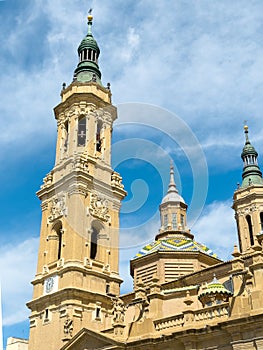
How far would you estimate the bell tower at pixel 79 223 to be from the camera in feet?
113

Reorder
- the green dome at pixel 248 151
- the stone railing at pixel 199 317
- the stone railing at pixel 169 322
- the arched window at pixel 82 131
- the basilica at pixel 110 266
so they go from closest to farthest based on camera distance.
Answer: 1. the stone railing at pixel 199 317
2. the basilica at pixel 110 266
3. the stone railing at pixel 169 322
4. the arched window at pixel 82 131
5. the green dome at pixel 248 151

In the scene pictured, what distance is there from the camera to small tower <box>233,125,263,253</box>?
46.3m

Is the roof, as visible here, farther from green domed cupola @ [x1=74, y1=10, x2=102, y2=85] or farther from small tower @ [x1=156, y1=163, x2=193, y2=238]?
green domed cupola @ [x1=74, y1=10, x2=102, y2=85]

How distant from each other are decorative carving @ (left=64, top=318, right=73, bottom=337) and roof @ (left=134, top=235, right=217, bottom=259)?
1010 centimetres

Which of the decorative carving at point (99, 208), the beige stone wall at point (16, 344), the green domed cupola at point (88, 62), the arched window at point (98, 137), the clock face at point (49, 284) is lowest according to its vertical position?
the beige stone wall at point (16, 344)

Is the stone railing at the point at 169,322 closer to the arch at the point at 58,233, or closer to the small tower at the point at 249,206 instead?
the arch at the point at 58,233

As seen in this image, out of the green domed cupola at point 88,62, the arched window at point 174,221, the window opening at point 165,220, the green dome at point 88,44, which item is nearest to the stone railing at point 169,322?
the arched window at point 174,221

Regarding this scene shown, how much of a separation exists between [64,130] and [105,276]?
13.2 metres

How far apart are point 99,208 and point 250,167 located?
18.0 m

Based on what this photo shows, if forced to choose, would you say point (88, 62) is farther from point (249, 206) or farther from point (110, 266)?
point (249, 206)

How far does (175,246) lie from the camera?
133 ft

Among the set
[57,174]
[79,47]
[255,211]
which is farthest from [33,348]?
[79,47]

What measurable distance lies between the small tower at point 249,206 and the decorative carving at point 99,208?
1363 centimetres

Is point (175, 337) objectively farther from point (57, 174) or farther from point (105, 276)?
point (57, 174)
